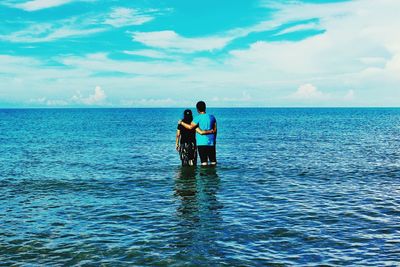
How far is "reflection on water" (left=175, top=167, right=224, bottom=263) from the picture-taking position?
882cm

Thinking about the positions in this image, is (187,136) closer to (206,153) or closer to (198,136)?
(198,136)

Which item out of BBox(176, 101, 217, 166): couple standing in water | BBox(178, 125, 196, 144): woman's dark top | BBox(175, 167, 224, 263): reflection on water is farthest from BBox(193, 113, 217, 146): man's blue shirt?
BBox(175, 167, 224, 263): reflection on water

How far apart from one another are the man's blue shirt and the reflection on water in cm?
159

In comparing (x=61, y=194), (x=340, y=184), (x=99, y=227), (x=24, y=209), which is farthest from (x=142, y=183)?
(x=340, y=184)

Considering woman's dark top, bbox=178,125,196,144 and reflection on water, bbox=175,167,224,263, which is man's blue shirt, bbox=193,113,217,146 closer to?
woman's dark top, bbox=178,125,196,144

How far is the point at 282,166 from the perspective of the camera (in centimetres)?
2411

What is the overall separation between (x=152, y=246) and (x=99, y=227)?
87.7 inches

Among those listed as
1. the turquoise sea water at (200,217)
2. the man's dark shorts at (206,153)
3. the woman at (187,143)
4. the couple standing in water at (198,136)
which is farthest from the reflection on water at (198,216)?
the woman at (187,143)

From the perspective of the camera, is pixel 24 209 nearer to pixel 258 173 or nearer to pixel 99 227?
pixel 99 227

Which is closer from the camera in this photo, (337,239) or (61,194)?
(337,239)

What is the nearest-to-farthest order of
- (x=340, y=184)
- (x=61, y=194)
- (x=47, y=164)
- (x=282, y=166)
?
(x=61, y=194), (x=340, y=184), (x=282, y=166), (x=47, y=164)

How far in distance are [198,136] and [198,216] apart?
7.66 metres

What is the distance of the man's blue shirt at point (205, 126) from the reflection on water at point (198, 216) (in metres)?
1.59

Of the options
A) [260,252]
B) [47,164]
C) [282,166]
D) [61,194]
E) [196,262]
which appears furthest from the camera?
[47,164]
